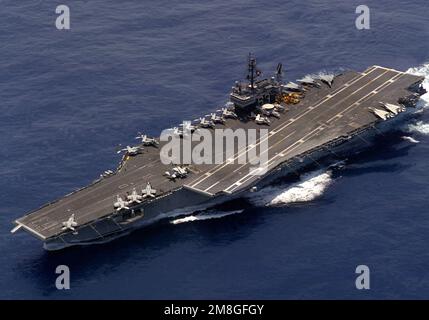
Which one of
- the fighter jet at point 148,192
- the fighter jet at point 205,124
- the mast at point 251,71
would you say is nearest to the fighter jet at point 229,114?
the fighter jet at point 205,124

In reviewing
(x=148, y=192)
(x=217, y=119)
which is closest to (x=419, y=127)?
(x=217, y=119)

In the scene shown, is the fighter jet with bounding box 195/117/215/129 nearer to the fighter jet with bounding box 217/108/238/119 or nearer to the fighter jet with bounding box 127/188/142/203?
the fighter jet with bounding box 217/108/238/119

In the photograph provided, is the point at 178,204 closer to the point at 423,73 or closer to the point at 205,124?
the point at 205,124

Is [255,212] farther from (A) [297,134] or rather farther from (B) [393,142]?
(B) [393,142]

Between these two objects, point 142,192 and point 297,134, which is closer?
point 142,192

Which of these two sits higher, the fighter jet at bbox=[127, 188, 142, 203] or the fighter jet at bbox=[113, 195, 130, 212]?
the fighter jet at bbox=[127, 188, 142, 203]

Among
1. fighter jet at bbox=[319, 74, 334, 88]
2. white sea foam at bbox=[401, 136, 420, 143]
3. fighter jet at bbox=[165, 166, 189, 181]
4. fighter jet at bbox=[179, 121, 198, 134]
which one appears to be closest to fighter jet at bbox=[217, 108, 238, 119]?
fighter jet at bbox=[179, 121, 198, 134]

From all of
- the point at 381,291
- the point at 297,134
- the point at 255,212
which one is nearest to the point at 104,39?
the point at 297,134
